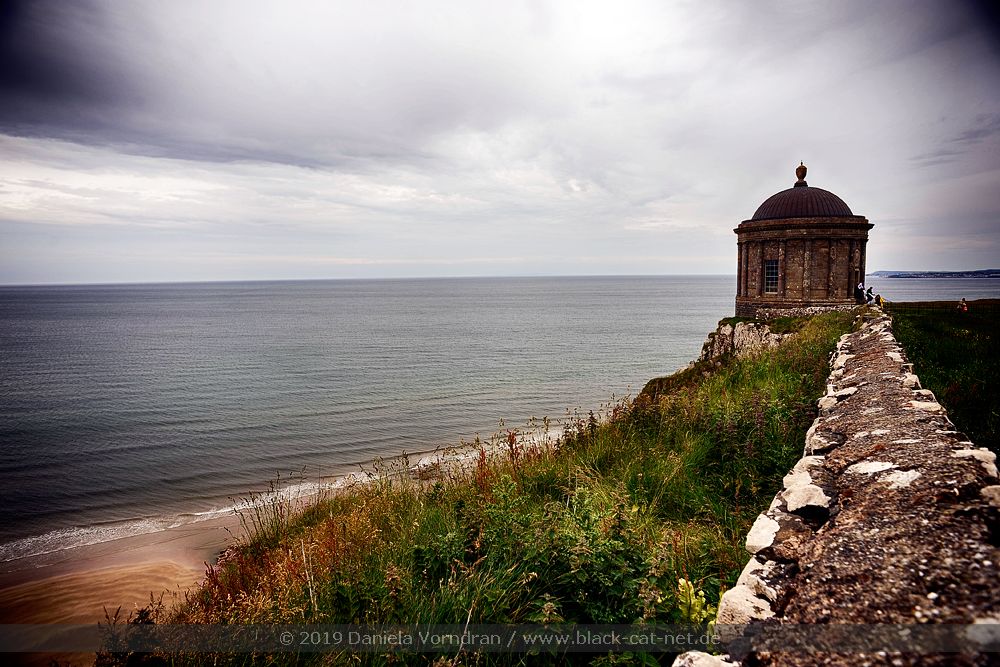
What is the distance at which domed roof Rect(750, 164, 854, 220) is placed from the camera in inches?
1104

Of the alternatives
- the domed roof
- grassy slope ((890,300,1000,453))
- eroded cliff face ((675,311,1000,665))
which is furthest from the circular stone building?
eroded cliff face ((675,311,1000,665))

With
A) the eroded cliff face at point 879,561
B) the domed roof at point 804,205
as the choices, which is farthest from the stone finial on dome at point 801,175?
the eroded cliff face at point 879,561

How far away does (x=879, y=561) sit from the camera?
239cm

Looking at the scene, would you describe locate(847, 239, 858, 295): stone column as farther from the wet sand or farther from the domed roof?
the wet sand

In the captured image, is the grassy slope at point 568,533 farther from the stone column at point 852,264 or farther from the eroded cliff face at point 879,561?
the stone column at point 852,264

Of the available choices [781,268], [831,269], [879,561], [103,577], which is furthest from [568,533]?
[831,269]

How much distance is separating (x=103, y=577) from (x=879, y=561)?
585 inches

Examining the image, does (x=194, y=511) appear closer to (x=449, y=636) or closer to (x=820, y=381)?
(x=449, y=636)

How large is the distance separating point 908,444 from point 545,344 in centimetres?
4553

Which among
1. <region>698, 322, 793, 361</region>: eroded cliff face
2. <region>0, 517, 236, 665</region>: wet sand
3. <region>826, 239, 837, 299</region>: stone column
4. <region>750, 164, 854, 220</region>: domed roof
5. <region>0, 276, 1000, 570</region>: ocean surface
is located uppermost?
<region>750, 164, 854, 220</region>: domed roof

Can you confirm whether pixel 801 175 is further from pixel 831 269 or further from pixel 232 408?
pixel 232 408

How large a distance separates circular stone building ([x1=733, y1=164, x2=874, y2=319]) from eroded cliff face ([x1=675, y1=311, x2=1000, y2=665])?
27.5 m

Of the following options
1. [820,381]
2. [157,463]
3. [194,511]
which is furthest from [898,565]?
[157,463]

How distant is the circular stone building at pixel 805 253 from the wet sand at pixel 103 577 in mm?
29018
